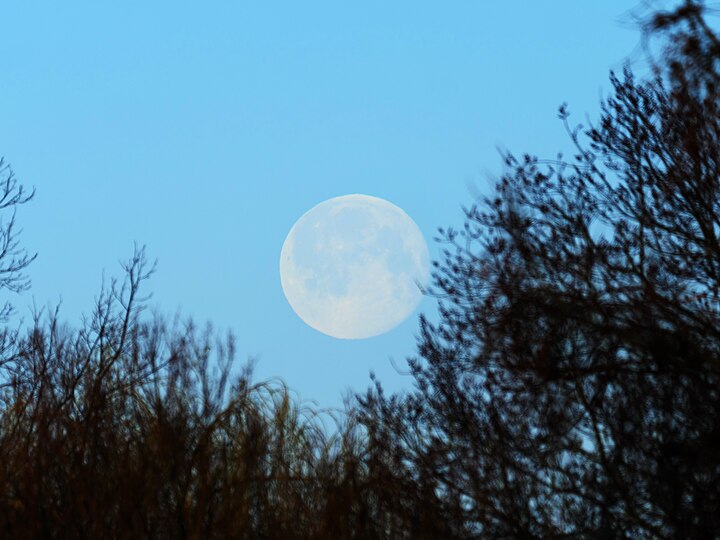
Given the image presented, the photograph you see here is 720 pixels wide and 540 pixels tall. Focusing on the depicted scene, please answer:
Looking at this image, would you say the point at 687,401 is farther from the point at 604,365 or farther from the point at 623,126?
the point at 623,126

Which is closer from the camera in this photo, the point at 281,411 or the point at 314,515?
the point at 314,515

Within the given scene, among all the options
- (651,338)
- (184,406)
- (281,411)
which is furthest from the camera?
(281,411)

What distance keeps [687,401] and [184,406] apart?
4.99 meters

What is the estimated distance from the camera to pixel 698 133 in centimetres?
1303

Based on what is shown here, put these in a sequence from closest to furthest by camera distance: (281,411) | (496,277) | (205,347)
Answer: (496,277)
(281,411)
(205,347)

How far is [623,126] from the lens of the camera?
1449 centimetres

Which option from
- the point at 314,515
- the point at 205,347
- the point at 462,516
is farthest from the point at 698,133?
the point at 205,347

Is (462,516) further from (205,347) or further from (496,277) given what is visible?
(205,347)

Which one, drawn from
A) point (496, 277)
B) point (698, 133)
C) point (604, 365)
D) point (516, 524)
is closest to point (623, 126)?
point (698, 133)

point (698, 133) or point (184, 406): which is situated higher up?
point (698, 133)

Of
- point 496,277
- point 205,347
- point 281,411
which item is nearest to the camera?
point 496,277

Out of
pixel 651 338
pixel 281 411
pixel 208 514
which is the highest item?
pixel 281 411

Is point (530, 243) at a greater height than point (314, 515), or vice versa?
point (530, 243)

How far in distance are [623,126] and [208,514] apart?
6.60 metres
